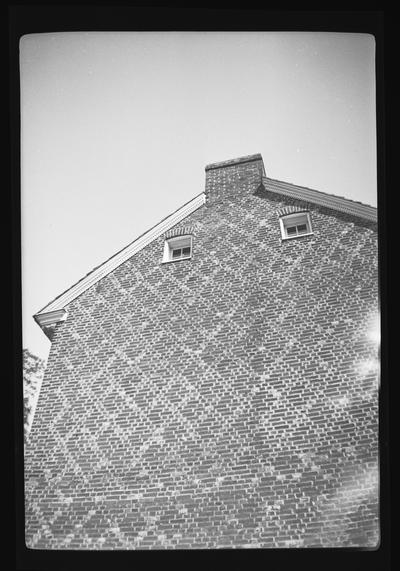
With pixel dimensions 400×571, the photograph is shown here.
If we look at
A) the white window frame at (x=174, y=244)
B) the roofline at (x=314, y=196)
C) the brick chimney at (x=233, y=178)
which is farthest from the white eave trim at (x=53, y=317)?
the roofline at (x=314, y=196)

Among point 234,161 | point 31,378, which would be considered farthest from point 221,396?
point 234,161

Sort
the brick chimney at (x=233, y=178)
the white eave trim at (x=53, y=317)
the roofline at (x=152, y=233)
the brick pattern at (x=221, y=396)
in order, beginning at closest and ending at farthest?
the brick pattern at (x=221, y=396)
the roofline at (x=152, y=233)
the white eave trim at (x=53, y=317)
the brick chimney at (x=233, y=178)

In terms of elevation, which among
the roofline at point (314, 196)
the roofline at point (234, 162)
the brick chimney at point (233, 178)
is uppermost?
the roofline at point (234, 162)

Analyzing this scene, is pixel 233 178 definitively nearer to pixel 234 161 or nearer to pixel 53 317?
pixel 234 161

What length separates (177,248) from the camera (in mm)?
8648

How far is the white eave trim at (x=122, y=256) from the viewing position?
823 cm

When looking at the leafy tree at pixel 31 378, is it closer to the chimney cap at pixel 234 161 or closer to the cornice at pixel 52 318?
the cornice at pixel 52 318

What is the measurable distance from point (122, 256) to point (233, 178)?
6.72 ft

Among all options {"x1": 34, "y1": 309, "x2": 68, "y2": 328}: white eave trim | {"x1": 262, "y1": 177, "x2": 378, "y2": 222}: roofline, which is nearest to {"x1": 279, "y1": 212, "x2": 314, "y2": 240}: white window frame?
{"x1": 262, "y1": 177, "x2": 378, "y2": 222}: roofline

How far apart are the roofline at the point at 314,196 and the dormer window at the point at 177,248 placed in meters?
1.41

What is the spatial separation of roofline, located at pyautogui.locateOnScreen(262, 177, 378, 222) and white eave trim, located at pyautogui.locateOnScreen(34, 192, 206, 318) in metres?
1.10

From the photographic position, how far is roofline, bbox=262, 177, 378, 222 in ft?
23.7

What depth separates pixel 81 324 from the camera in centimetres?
811
